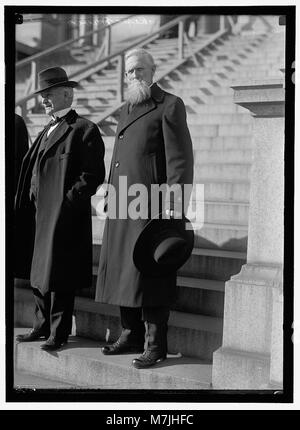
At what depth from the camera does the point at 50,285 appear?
386cm

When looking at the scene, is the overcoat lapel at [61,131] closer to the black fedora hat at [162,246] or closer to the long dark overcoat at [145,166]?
the long dark overcoat at [145,166]

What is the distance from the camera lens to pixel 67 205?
383cm

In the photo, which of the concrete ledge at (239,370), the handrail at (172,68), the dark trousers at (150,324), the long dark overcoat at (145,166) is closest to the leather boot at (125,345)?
the dark trousers at (150,324)

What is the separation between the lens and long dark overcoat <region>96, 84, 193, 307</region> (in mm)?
3480

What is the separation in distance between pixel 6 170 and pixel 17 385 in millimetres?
1451

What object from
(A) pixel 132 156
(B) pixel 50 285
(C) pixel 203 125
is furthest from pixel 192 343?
(C) pixel 203 125

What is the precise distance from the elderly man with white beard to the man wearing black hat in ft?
0.82

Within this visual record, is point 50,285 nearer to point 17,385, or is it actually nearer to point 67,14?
point 17,385

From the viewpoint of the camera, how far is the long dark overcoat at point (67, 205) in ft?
12.5

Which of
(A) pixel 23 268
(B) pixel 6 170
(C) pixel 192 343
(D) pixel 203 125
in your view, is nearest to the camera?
(B) pixel 6 170

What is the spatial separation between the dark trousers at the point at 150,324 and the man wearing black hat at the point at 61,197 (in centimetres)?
42

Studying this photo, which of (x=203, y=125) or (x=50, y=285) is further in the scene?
(x=203, y=125)

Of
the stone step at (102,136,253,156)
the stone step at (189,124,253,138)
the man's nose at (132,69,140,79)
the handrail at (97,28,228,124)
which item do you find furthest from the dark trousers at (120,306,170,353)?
the handrail at (97,28,228,124)

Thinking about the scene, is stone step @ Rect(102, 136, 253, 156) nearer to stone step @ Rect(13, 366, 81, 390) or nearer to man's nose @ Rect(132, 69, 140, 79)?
man's nose @ Rect(132, 69, 140, 79)
